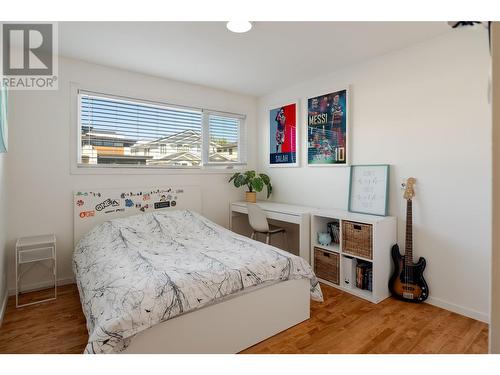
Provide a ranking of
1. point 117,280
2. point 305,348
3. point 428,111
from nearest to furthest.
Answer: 1. point 117,280
2. point 305,348
3. point 428,111

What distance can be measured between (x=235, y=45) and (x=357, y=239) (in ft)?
7.04

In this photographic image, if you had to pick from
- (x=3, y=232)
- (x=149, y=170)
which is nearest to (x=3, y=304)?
(x=3, y=232)

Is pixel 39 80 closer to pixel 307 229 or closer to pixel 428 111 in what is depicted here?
pixel 307 229

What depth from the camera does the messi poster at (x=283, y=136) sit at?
3689 millimetres

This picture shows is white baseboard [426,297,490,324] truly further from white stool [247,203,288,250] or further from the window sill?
the window sill

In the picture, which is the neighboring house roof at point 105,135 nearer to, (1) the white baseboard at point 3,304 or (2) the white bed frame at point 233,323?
(1) the white baseboard at point 3,304

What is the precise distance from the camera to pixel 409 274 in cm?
251

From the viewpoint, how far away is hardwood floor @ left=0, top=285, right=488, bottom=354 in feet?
6.08

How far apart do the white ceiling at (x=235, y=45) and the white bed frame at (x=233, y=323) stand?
6.77 feet

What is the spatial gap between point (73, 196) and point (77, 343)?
1.55 metres

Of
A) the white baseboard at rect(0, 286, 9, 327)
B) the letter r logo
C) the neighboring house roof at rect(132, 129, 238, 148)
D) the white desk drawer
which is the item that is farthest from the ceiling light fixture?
the white baseboard at rect(0, 286, 9, 327)

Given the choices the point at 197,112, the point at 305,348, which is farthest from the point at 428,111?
the point at 197,112

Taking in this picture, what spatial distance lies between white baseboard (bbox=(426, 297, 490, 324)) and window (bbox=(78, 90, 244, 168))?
2885 millimetres
